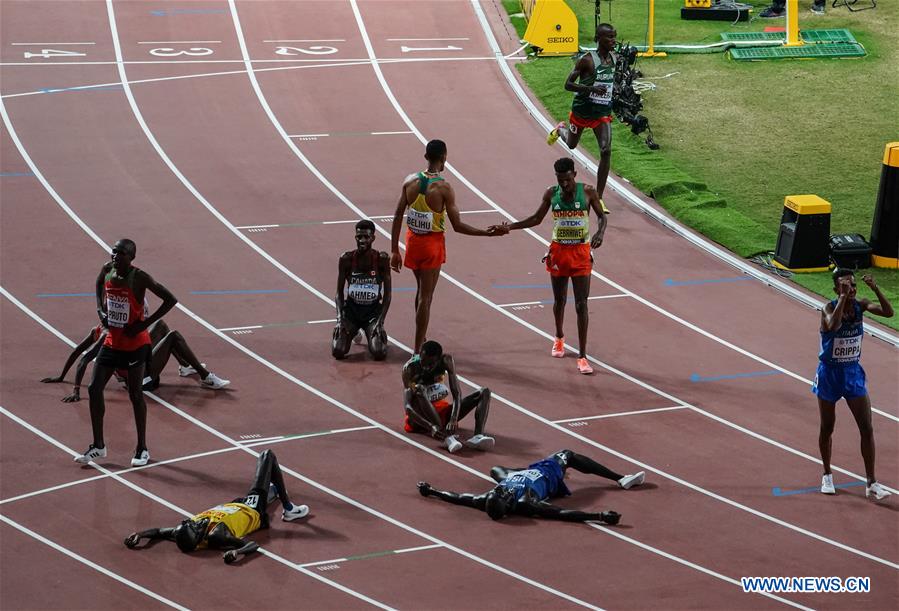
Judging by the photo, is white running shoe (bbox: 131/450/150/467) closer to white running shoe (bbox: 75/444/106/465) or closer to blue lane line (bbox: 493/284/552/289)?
white running shoe (bbox: 75/444/106/465)

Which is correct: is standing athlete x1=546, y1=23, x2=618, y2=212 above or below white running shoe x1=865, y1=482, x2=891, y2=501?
above

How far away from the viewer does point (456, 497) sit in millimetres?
11391

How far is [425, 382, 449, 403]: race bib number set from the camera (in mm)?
12680

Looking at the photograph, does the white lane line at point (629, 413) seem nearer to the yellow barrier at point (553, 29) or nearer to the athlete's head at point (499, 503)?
the athlete's head at point (499, 503)

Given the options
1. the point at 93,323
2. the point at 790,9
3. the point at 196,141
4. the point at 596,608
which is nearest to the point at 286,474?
the point at 596,608

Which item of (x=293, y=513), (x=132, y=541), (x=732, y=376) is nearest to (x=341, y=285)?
(x=293, y=513)

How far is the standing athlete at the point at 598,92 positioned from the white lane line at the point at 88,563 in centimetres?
855

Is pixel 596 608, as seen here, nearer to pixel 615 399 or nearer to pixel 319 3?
pixel 615 399

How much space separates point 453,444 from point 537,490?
1.31 meters

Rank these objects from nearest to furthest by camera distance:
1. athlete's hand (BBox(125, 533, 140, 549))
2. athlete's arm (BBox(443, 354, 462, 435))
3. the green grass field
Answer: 1. athlete's hand (BBox(125, 533, 140, 549))
2. athlete's arm (BBox(443, 354, 462, 435))
3. the green grass field

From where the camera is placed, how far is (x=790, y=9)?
25.2m

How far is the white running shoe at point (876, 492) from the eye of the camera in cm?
1160

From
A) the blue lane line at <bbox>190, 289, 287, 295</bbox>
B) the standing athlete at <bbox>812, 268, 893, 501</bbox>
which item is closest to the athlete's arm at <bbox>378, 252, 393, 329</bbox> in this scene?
the blue lane line at <bbox>190, 289, 287, 295</bbox>

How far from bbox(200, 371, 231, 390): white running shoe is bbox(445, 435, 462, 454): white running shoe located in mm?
2579
